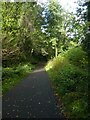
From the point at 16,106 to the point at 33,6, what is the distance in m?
37.4

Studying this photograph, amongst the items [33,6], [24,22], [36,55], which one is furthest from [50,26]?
[24,22]

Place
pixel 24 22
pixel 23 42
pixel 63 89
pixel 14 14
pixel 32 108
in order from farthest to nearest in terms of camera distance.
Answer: pixel 23 42 → pixel 24 22 → pixel 14 14 → pixel 63 89 → pixel 32 108

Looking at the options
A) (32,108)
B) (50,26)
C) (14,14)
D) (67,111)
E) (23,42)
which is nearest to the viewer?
(67,111)

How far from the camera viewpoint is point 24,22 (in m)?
43.5

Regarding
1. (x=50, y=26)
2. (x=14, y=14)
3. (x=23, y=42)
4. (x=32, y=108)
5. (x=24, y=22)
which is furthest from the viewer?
(x=50, y=26)

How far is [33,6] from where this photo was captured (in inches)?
1886

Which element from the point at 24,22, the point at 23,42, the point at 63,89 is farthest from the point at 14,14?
the point at 63,89

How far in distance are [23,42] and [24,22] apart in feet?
13.6

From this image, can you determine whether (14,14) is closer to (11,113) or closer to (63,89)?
(63,89)

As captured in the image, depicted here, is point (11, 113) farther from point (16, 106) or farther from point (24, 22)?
point (24, 22)

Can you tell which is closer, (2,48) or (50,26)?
(2,48)

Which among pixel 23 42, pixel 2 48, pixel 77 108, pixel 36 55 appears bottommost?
pixel 36 55

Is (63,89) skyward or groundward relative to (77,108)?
groundward

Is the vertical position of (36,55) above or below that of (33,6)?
below
